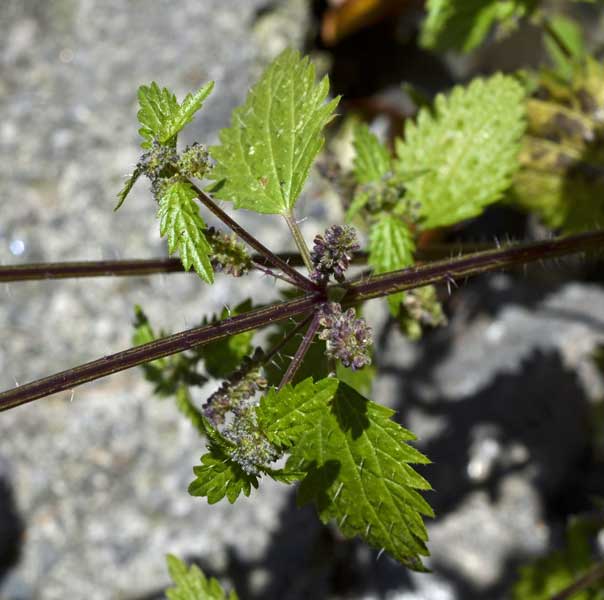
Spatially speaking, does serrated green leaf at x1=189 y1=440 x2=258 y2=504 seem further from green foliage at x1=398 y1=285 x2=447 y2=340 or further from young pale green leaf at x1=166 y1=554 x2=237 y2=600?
young pale green leaf at x1=166 y1=554 x2=237 y2=600

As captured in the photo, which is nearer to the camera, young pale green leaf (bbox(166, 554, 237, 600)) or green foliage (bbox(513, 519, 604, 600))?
young pale green leaf (bbox(166, 554, 237, 600))

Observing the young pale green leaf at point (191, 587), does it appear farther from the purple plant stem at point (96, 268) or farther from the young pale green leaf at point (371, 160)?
the young pale green leaf at point (371, 160)

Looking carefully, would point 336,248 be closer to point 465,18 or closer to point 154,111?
point 154,111

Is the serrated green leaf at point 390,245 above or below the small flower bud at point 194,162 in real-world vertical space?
below

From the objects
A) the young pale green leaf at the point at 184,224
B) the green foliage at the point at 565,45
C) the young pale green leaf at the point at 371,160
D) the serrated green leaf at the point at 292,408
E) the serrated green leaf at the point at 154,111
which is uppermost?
the green foliage at the point at 565,45

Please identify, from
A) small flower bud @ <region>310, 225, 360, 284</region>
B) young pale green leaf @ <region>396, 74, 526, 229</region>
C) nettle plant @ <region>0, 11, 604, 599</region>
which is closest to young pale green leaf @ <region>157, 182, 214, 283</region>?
nettle plant @ <region>0, 11, 604, 599</region>

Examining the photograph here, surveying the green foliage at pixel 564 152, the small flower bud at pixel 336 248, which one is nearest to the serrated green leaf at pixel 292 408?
the small flower bud at pixel 336 248

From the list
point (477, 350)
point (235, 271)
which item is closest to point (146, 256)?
point (477, 350)
